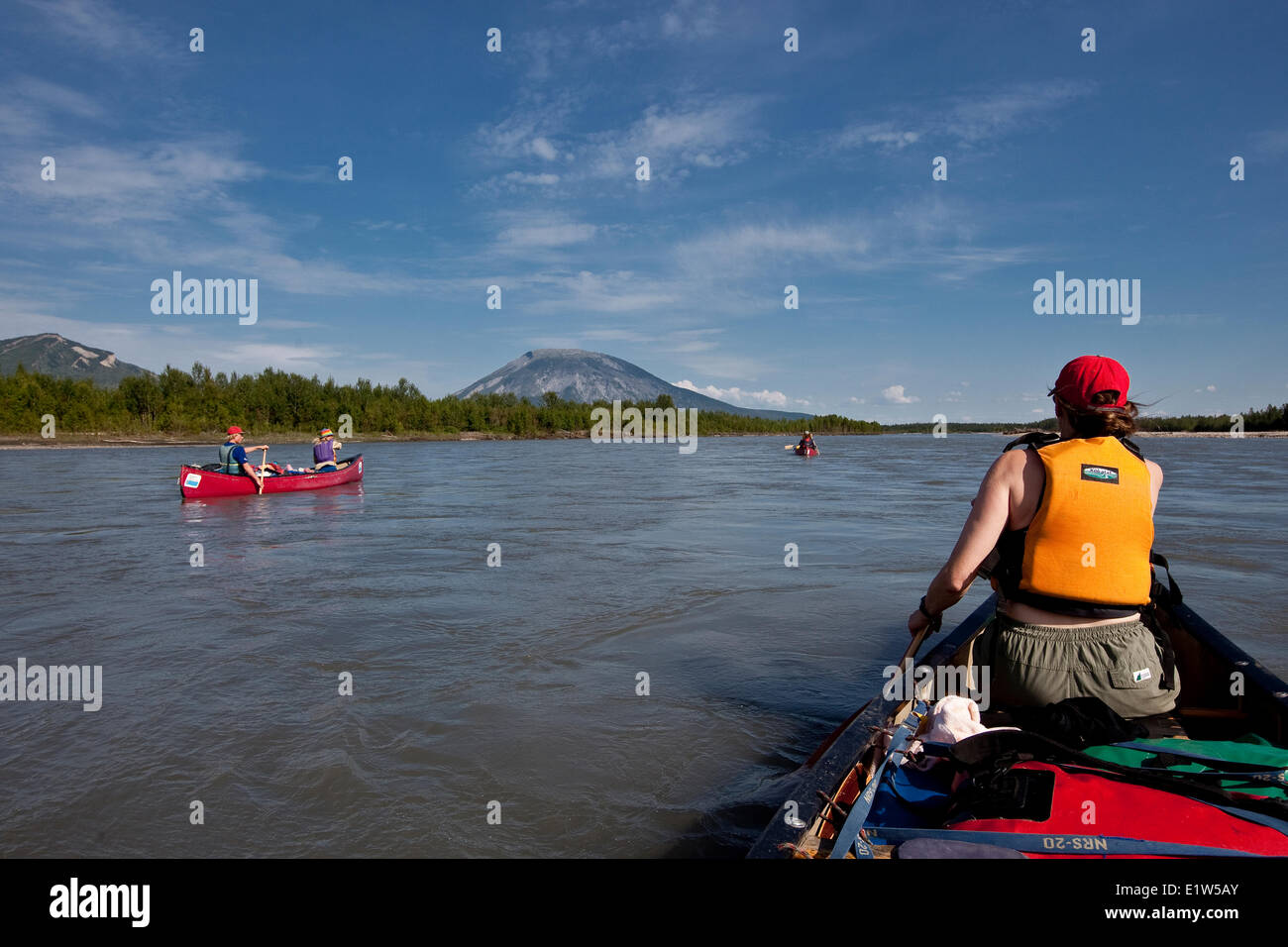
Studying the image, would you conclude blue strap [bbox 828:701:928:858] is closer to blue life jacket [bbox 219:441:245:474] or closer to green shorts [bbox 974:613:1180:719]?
green shorts [bbox 974:613:1180:719]

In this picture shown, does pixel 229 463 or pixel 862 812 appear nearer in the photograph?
pixel 862 812

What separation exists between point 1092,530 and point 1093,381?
0.68 meters

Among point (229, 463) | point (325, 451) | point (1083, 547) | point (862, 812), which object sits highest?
point (325, 451)

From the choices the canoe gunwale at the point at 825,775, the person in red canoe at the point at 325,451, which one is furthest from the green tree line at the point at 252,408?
the canoe gunwale at the point at 825,775

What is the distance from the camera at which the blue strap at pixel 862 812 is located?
8.56 ft

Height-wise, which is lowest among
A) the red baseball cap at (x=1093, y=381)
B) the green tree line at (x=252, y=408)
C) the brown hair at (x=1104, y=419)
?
the brown hair at (x=1104, y=419)

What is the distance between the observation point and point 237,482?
21859 millimetres

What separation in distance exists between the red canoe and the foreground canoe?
21116 mm

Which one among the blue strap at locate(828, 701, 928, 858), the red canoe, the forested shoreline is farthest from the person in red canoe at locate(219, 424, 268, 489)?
the forested shoreline

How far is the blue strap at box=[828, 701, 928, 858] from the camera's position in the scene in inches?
103

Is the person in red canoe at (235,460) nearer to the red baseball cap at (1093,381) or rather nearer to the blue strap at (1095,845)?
the red baseball cap at (1093,381)

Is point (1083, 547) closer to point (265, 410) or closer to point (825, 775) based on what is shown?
point (825, 775)

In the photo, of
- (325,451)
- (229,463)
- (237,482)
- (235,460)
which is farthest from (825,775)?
(325,451)
